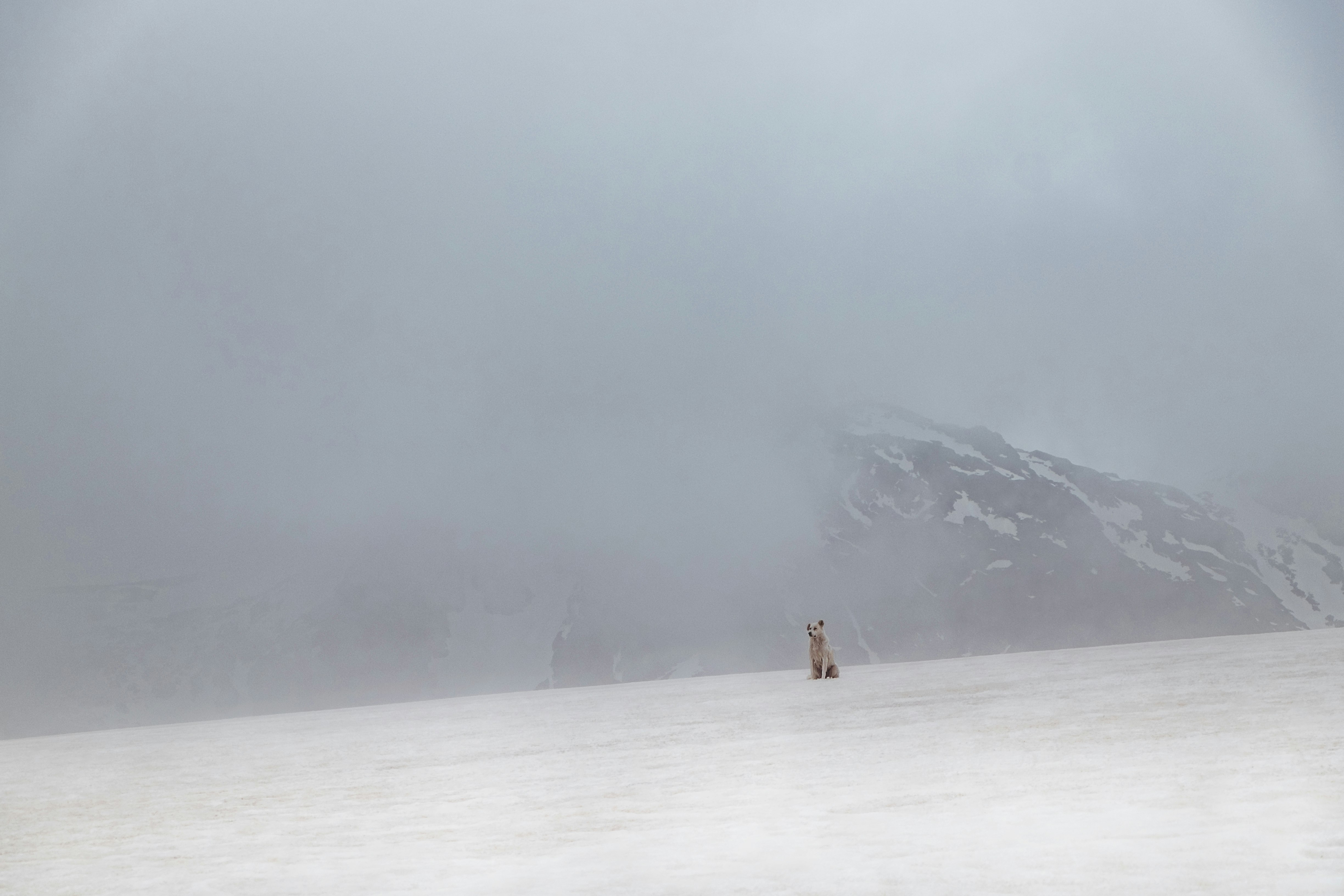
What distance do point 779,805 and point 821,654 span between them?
66.5 feet

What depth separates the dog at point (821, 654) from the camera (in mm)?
27016

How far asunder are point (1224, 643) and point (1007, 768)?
2712cm

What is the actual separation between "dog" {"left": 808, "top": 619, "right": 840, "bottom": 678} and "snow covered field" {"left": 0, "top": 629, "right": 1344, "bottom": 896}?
9.71 meters

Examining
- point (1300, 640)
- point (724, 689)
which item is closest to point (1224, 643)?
point (1300, 640)

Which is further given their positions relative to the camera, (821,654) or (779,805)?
(821,654)

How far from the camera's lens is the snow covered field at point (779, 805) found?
529cm

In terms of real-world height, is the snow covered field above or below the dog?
below

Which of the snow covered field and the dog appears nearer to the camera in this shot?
the snow covered field

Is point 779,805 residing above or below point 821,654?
below

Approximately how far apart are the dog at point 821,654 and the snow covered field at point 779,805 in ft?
31.9

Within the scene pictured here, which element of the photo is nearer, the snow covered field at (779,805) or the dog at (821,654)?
the snow covered field at (779,805)

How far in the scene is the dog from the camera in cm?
2702

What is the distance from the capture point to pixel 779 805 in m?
7.56

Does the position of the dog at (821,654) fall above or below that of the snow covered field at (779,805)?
above
